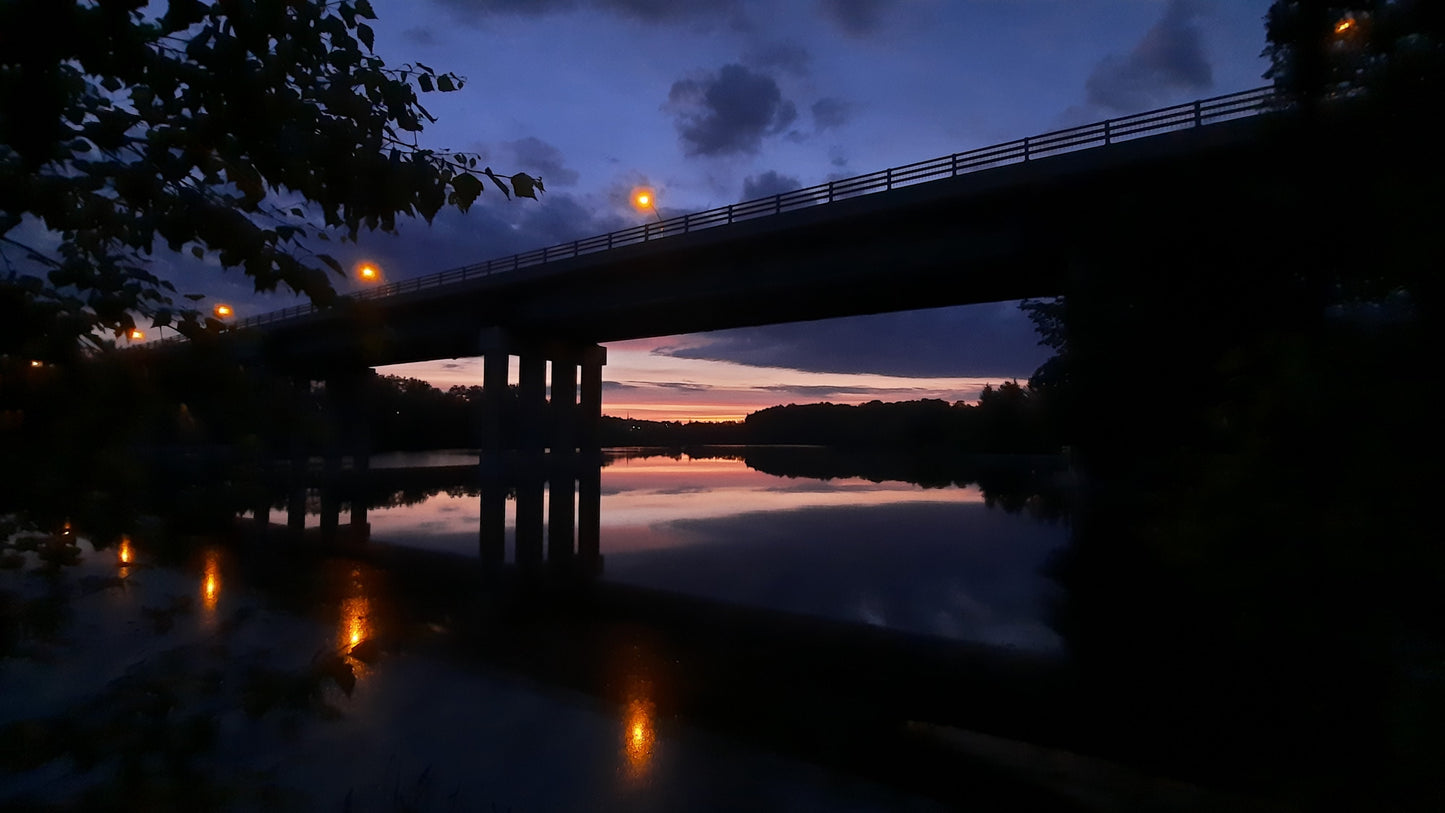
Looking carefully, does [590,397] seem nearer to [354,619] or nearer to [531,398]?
[531,398]

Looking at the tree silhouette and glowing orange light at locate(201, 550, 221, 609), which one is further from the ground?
the tree silhouette

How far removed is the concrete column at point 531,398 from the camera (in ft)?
146

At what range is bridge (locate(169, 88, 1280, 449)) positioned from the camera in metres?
23.1

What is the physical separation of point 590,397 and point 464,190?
47.2 m

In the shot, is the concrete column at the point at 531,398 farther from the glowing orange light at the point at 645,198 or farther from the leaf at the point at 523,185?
the leaf at the point at 523,185

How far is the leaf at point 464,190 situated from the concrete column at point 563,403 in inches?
1787

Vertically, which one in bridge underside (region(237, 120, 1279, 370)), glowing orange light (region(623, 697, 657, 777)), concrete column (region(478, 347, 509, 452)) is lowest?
glowing orange light (region(623, 697, 657, 777))

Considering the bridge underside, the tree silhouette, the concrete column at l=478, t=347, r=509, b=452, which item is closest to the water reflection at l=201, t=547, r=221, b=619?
the bridge underside

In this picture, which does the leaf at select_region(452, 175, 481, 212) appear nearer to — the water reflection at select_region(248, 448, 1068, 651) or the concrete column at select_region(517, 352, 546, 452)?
the water reflection at select_region(248, 448, 1068, 651)

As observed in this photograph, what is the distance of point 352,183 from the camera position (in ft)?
8.55

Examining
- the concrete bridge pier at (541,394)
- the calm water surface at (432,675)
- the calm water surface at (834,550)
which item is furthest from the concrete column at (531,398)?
the calm water surface at (432,675)

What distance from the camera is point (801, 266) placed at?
30.7 metres

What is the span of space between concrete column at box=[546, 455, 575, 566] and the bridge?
5.98m

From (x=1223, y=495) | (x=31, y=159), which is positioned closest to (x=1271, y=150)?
(x=1223, y=495)
